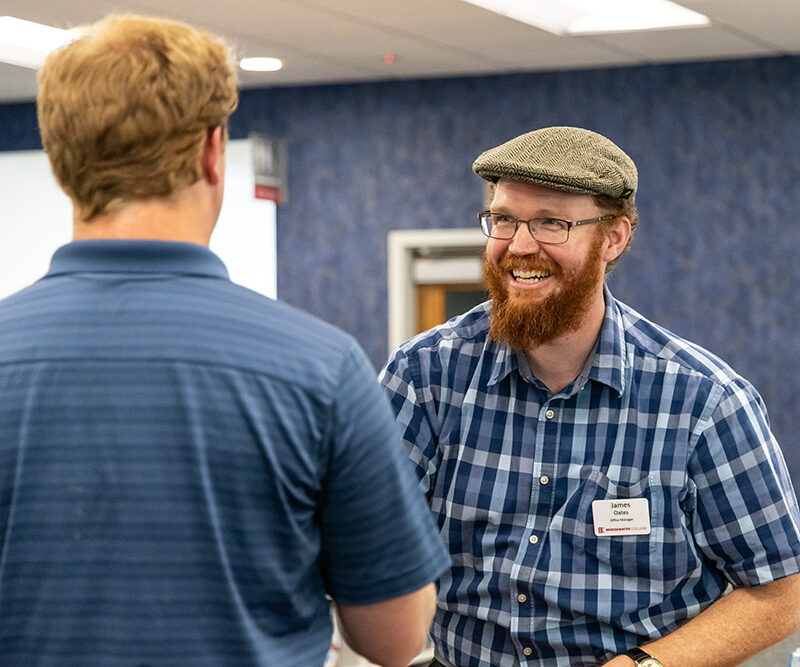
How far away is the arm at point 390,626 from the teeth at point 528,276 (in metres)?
0.79

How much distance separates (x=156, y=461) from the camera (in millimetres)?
1002

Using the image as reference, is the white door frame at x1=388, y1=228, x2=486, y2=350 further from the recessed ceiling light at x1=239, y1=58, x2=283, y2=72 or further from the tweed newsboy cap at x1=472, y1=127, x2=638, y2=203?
the tweed newsboy cap at x1=472, y1=127, x2=638, y2=203

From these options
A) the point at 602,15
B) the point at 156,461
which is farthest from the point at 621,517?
the point at 602,15

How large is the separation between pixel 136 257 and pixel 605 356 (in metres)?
0.91

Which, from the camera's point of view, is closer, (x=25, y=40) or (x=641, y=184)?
(x=25, y=40)

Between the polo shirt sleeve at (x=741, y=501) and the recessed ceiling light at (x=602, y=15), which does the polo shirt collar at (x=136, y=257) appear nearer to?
the polo shirt sleeve at (x=741, y=501)

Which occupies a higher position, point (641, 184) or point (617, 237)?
point (617, 237)

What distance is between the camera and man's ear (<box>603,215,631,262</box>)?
6.24 feet

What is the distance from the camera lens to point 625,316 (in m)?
1.89

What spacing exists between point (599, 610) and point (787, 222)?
15.4 feet

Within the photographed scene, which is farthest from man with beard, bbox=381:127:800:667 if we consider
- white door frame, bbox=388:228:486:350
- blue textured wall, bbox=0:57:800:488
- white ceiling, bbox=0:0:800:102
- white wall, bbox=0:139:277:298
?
white wall, bbox=0:139:277:298

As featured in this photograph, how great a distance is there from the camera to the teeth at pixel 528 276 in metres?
1.84

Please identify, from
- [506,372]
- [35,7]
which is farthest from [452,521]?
[35,7]

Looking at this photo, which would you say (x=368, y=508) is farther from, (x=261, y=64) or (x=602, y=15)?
(x=261, y=64)
